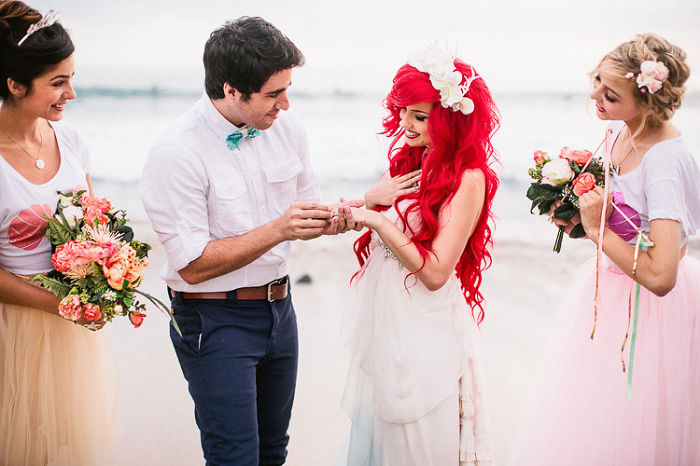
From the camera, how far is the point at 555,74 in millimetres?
13289

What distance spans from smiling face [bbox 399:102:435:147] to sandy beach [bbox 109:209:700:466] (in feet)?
2.83

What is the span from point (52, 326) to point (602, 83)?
2393 millimetres

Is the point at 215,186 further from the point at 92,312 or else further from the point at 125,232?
the point at 92,312

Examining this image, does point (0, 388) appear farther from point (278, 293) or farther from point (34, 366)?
point (278, 293)

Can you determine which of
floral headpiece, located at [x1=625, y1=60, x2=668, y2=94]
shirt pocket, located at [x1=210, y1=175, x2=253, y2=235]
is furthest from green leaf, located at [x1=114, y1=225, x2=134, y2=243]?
floral headpiece, located at [x1=625, y1=60, x2=668, y2=94]

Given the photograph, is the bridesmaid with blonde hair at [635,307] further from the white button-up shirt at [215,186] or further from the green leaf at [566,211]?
the white button-up shirt at [215,186]

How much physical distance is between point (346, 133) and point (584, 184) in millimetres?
9873

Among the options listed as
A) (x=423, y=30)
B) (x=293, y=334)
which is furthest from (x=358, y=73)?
(x=293, y=334)

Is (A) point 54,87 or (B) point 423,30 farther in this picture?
(B) point 423,30

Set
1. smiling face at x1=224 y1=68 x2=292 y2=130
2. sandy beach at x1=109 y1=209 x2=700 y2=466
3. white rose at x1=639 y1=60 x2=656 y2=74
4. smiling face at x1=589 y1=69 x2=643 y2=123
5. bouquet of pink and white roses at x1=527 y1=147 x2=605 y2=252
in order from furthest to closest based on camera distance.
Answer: sandy beach at x1=109 y1=209 x2=700 y2=466
bouquet of pink and white roses at x1=527 y1=147 x2=605 y2=252
smiling face at x1=224 y1=68 x2=292 y2=130
smiling face at x1=589 y1=69 x2=643 y2=123
white rose at x1=639 y1=60 x2=656 y2=74

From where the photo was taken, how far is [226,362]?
2.43 m

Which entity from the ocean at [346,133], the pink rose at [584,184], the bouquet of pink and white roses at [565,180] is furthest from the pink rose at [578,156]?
the ocean at [346,133]

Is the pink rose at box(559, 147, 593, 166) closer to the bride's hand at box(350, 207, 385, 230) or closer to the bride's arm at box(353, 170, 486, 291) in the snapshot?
the bride's arm at box(353, 170, 486, 291)

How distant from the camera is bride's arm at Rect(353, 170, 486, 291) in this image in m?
2.32
